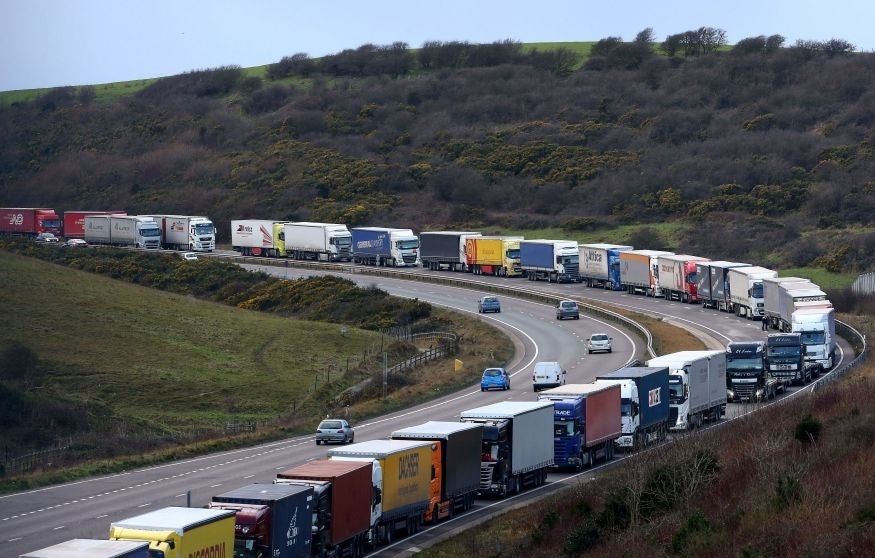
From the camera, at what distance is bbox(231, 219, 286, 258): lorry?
431 feet

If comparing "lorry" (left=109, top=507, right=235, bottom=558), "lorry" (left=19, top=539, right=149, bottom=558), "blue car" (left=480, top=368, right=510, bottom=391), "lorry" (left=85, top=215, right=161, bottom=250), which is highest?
"lorry" (left=85, top=215, right=161, bottom=250)

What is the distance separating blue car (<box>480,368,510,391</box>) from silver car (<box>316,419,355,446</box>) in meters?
15.3

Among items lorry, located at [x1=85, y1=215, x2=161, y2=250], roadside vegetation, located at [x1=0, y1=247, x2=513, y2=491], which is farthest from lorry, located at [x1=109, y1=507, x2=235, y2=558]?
lorry, located at [x1=85, y1=215, x2=161, y2=250]

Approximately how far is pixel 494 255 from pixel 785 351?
172ft

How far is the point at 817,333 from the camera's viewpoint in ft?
222

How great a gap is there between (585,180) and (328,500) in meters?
129

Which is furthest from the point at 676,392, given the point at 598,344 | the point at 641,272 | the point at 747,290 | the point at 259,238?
the point at 259,238

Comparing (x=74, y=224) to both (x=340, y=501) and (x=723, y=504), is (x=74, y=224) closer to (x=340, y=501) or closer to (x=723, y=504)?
(x=340, y=501)

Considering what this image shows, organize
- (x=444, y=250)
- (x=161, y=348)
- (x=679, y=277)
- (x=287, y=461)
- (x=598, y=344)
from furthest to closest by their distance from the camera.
Result: 1. (x=444, y=250)
2. (x=679, y=277)
3. (x=598, y=344)
4. (x=161, y=348)
5. (x=287, y=461)

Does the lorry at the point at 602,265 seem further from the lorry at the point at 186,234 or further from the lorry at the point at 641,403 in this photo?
the lorry at the point at 641,403

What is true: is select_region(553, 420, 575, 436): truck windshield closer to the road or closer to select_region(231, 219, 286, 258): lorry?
the road

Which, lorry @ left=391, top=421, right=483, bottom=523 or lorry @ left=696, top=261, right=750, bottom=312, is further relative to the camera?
lorry @ left=696, top=261, right=750, bottom=312

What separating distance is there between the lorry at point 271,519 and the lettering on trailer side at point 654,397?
75.2 ft

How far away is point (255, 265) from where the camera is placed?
124750 mm
